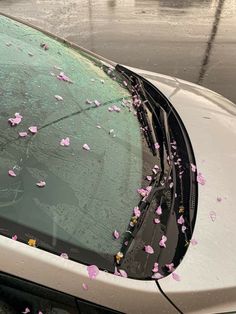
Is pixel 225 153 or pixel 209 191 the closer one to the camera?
pixel 209 191

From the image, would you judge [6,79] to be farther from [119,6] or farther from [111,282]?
[119,6]

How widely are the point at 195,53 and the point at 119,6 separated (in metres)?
2.94

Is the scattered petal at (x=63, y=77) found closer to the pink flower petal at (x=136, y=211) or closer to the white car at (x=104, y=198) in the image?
the white car at (x=104, y=198)

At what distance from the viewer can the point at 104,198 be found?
1862 mm

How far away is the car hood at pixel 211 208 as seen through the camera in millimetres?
1690

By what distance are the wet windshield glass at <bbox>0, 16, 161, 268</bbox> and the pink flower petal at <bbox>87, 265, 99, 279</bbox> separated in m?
0.04

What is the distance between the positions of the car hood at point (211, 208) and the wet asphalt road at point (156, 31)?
253 centimetres

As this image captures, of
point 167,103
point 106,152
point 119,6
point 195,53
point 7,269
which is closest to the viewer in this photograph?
point 7,269

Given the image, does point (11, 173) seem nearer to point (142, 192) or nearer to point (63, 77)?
point (142, 192)

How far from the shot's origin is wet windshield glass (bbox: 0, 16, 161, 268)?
1654 mm

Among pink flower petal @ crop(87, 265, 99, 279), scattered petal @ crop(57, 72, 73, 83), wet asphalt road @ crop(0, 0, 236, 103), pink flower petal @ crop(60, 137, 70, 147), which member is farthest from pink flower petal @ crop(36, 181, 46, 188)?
wet asphalt road @ crop(0, 0, 236, 103)

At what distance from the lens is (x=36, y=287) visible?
1499 mm

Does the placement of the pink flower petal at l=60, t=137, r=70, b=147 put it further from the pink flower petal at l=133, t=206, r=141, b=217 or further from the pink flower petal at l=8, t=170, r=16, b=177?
the pink flower petal at l=133, t=206, r=141, b=217

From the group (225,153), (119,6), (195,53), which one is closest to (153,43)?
(195,53)
